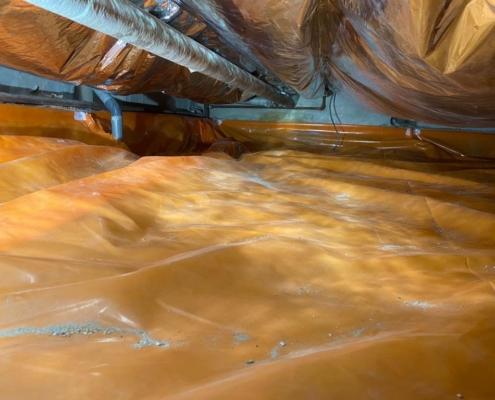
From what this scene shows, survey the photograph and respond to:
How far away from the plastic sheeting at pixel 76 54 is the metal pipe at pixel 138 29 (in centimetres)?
11

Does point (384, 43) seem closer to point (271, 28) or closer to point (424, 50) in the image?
point (424, 50)

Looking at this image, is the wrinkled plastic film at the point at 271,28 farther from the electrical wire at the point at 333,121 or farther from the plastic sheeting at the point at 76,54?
the electrical wire at the point at 333,121

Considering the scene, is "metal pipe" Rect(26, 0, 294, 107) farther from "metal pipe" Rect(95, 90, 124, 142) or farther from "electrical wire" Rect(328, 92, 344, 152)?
"electrical wire" Rect(328, 92, 344, 152)

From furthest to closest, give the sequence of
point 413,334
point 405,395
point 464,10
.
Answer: point 464,10 → point 413,334 → point 405,395

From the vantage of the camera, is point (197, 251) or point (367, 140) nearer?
point (197, 251)

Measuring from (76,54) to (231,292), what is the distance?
1.29m

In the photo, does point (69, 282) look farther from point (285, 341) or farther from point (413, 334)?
point (413, 334)

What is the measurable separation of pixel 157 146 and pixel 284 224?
2012mm

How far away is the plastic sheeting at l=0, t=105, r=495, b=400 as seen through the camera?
476mm

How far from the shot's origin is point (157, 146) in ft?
9.71

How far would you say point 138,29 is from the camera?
3.97ft

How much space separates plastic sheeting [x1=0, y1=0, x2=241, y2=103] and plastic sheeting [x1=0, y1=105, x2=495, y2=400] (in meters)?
0.37

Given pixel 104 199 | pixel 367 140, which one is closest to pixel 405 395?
pixel 104 199

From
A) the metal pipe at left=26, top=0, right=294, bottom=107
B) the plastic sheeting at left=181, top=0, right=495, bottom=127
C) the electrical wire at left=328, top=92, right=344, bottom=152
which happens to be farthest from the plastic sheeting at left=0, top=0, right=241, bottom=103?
the electrical wire at left=328, top=92, right=344, bottom=152
